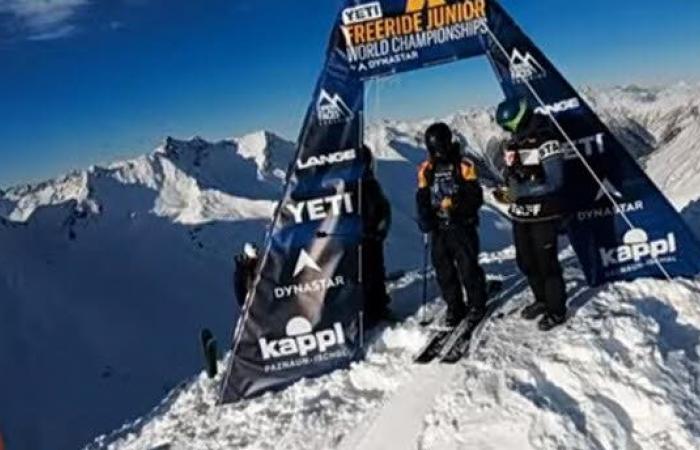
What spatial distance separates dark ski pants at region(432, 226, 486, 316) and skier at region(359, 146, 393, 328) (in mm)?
1178

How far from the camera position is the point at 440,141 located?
918cm

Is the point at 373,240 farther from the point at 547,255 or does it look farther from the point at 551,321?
the point at 551,321

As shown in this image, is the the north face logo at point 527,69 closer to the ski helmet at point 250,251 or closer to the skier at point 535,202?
the skier at point 535,202

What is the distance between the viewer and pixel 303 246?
10.3 m

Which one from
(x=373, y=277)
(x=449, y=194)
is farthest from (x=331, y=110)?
(x=373, y=277)

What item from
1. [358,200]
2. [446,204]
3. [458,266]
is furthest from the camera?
[358,200]

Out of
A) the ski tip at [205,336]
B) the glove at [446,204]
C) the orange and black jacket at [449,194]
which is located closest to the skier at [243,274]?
the ski tip at [205,336]

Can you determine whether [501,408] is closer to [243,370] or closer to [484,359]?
[484,359]

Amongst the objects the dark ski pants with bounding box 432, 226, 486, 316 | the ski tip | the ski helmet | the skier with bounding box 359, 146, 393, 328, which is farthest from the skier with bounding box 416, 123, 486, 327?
the ski helmet

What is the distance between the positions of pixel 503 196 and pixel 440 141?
850 mm

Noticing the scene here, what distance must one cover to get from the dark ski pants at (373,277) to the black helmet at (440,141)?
171cm

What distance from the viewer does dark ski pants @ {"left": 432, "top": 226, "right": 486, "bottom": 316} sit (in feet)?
30.9

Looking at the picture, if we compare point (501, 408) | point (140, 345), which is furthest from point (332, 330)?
point (140, 345)

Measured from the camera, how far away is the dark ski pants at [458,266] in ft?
30.9
